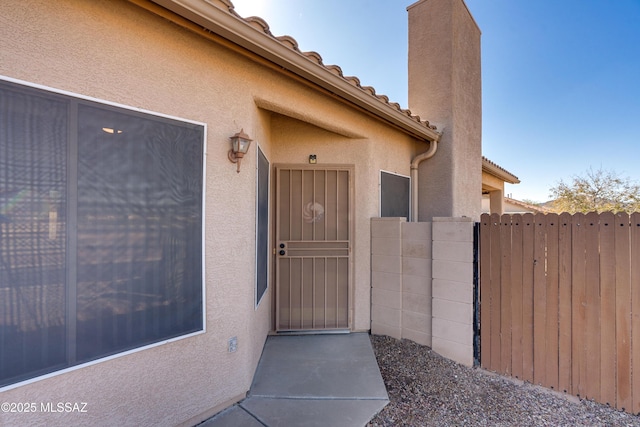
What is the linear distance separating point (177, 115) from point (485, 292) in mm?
4855

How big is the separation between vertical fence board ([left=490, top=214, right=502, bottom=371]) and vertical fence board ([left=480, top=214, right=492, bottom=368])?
0.04 m

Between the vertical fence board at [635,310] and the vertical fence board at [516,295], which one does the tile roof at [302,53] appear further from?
the vertical fence board at [635,310]

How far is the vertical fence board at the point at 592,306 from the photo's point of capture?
332 cm

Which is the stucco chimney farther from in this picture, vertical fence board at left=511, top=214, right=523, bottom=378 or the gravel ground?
the gravel ground

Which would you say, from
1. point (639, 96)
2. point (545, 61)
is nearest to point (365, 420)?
point (545, 61)

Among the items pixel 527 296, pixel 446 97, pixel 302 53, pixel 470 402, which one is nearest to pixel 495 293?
pixel 527 296

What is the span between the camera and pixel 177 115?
9.13 feet

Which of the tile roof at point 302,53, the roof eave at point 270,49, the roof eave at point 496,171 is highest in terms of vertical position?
the tile roof at point 302,53


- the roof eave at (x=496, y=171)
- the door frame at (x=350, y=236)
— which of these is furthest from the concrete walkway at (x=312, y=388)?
the roof eave at (x=496, y=171)

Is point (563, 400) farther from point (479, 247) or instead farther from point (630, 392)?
point (479, 247)

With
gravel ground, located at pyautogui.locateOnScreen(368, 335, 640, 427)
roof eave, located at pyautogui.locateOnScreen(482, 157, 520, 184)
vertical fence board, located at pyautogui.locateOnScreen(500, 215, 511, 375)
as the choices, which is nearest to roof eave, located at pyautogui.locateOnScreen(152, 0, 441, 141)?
vertical fence board, located at pyautogui.locateOnScreen(500, 215, 511, 375)

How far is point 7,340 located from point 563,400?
5.71 metres

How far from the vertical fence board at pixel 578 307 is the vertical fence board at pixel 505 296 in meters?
0.68

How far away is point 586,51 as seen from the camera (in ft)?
35.0
